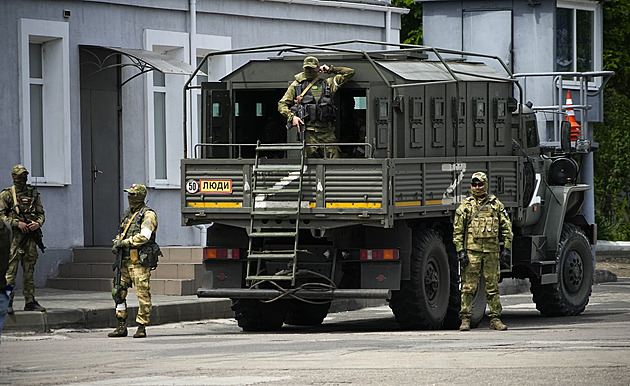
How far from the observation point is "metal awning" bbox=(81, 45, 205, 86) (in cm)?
2277

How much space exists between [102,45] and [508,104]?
287 inches

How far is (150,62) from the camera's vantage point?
2281cm

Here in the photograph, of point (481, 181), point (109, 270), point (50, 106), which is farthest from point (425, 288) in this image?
point (50, 106)

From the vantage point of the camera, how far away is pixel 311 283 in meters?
16.5

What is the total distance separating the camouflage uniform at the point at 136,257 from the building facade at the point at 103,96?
19.0 ft

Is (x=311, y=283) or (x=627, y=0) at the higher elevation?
(x=627, y=0)

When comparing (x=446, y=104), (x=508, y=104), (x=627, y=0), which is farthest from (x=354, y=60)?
(x=627, y=0)

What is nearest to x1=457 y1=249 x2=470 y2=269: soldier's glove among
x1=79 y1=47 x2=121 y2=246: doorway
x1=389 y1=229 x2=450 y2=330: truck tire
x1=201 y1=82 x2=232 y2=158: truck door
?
x1=389 y1=229 x2=450 y2=330: truck tire

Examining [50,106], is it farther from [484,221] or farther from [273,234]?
[484,221]

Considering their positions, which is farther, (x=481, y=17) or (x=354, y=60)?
(x=481, y=17)

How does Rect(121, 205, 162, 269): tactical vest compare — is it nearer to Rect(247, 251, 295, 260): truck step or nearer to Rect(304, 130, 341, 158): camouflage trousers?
Rect(247, 251, 295, 260): truck step

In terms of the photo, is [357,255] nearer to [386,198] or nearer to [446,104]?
[386,198]

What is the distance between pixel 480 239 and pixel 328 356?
4387 mm

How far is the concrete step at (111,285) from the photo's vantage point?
20.5m
